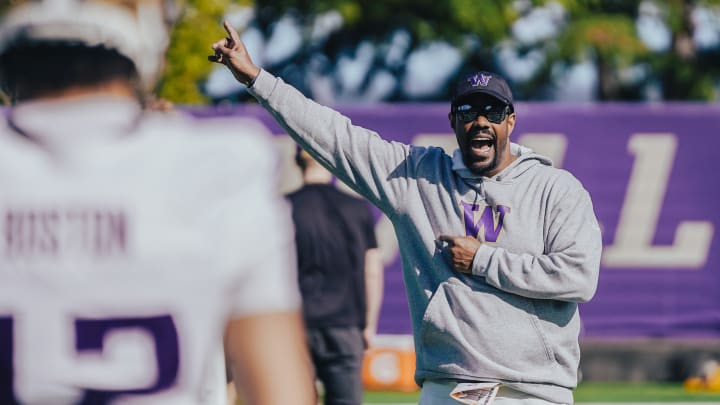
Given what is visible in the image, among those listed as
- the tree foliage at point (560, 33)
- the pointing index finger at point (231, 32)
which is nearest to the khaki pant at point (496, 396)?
the pointing index finger at point (231, 32)

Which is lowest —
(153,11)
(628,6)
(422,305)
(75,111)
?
(422,305)

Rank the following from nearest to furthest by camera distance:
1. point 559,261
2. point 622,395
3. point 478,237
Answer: point 559,261
point 478,237
point 622,395

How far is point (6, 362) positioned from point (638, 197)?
38.2 ft

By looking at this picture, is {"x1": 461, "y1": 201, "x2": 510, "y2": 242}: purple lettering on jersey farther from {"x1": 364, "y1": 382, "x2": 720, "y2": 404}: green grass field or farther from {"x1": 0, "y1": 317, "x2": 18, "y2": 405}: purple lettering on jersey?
{"x1": 364, "y1": 382, "x2": 720, "y2": 404}: green grass field

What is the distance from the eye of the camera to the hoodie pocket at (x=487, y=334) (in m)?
4.73

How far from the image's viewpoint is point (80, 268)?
2.26 meters

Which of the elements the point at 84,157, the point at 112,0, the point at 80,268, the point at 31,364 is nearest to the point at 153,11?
the point at 112,0

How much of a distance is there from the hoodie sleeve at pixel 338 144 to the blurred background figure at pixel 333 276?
8.35ft

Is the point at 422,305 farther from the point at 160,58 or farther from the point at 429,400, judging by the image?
the point at 160,58

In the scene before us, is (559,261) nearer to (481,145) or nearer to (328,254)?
(481,145)

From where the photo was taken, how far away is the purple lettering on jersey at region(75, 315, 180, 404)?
226cm

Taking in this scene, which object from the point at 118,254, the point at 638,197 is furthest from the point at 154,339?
the point at 638,197

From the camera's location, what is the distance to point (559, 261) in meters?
4.76

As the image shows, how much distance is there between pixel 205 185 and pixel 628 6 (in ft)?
81.4
